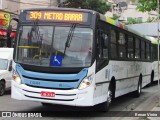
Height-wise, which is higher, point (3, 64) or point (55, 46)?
point (55, 46)

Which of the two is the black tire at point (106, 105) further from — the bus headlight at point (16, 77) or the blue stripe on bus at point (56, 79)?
the bus headlight at point (16, 77)

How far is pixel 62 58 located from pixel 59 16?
1.26 m

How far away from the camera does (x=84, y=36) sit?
10.9 m

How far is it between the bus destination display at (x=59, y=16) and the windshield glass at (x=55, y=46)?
25cm

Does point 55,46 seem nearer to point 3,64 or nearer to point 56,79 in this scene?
point 56,79


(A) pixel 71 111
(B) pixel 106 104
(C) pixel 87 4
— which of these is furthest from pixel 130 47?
(C) pixel 87 4

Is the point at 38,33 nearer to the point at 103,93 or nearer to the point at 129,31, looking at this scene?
the point at 103,93

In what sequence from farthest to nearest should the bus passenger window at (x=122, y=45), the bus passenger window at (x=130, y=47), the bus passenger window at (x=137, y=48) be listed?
the bus passenger window at (x=137, y=48) < the bus passenger window at (x=130, y=47) < the bus passenger window at (x=122, y=45)

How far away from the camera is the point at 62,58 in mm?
10695

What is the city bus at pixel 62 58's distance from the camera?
10.6m

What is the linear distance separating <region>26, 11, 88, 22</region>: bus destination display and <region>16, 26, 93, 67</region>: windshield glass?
25cm

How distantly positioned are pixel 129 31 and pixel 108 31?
3366 millimetres

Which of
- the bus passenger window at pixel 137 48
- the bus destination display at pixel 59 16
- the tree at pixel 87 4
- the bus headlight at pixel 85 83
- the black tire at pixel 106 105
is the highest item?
the tree at pixel 87 4

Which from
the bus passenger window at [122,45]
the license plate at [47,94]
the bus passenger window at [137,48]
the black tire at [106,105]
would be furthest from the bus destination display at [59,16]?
the bus passenger window at [137,48]
